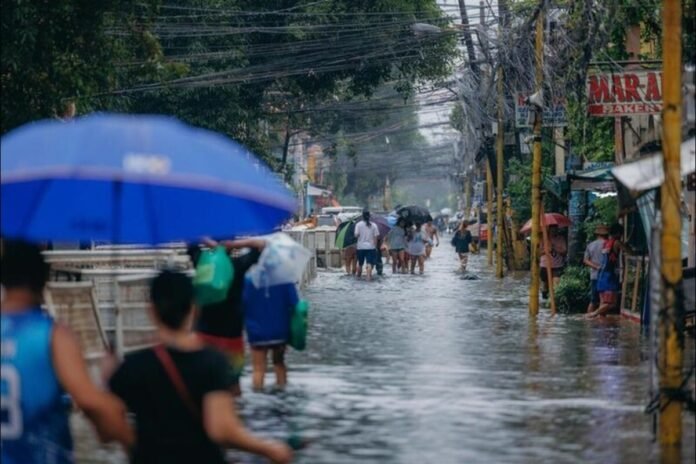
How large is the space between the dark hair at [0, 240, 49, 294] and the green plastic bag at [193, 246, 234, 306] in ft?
19.3

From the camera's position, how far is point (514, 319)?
917 inches

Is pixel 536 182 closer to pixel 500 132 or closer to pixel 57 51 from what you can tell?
pixel 57 51

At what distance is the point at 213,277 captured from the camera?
11852 millimetres

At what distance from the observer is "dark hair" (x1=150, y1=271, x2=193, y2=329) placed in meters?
5.66

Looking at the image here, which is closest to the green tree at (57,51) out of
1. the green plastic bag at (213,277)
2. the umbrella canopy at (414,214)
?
the green plastic bag at (213,277)

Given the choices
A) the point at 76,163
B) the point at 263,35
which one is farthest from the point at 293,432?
the point at 263,35

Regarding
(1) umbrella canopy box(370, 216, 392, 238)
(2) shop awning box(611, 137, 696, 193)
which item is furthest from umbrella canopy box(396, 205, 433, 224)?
(2) shop awning box(611, 137, 696, 193)

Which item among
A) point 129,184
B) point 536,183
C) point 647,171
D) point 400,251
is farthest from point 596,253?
point 400,251

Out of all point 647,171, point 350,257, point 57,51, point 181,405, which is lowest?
point 181,405

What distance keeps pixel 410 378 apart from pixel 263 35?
25.5 meters

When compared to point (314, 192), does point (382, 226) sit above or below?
below

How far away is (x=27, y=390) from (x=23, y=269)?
469 millimetres

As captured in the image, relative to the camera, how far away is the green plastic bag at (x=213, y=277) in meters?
11.8

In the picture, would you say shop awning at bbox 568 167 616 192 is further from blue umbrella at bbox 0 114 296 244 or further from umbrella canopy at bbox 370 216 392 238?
umbrella canopy at bbox 370 216 392 238
